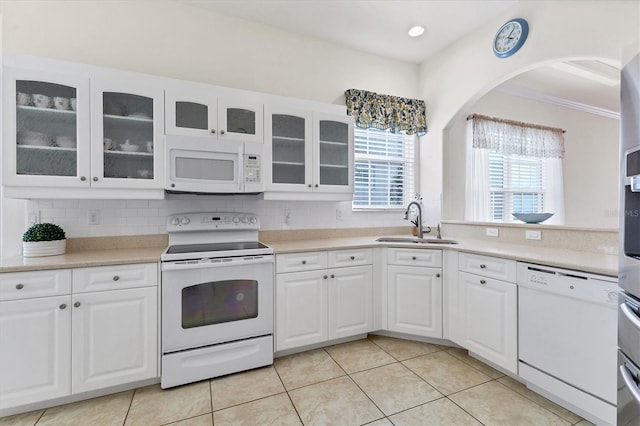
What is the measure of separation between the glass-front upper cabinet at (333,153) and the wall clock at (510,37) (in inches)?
57.4

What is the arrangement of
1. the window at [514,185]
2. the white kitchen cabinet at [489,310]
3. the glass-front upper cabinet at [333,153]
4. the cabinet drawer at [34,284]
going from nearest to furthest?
1. the cabinet drawer at [34,284]
2. the white kitchen cabinet at [489,310]
3. the glass-front upper cabinet at [333,153]
4. the window at [514,185]

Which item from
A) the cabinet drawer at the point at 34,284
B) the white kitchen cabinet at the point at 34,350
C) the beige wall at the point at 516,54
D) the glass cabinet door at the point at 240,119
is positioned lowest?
the white kitchen cabinet at the point at 34,350

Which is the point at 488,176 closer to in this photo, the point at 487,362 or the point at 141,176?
the point at 487,362

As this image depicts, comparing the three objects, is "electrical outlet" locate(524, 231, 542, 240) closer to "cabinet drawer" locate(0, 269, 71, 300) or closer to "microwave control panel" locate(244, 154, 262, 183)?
"microwave control panel" locate(244, 154, 262, 183)

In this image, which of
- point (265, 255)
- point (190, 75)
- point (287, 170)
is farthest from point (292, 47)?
point (265, 255)

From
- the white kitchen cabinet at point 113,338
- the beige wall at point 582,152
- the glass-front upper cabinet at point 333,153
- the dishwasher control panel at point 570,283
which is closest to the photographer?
the dishwasher control panel at point 570,283

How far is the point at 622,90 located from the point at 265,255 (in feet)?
6.80

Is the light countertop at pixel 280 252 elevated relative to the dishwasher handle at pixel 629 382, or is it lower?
elevated

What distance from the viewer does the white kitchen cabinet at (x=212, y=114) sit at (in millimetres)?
2209

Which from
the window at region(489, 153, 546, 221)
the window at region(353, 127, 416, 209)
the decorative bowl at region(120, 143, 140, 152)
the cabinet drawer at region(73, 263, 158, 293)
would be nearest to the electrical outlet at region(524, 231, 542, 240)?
the window at region(353, 127, 416, 209)

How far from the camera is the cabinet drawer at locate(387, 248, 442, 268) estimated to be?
2.48 metres

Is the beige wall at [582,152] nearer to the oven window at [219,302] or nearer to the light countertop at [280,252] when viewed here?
the light countertop at [280,252]

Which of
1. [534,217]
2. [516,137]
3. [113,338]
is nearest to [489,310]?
[534,217]

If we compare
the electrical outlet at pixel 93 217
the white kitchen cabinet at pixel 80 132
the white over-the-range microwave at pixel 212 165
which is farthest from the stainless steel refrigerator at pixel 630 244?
the electrical outlet at pixel 93 217
